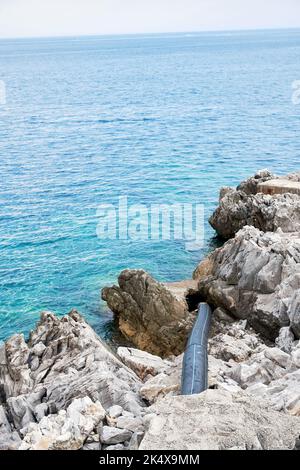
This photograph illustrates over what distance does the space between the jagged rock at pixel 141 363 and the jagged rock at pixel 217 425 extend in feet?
23.9

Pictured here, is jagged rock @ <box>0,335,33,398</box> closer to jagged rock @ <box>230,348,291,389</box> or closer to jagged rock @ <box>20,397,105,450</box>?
jagged rock @ <box>20,397,105,450</box>

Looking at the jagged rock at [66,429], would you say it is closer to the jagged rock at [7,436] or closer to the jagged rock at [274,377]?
the jagged rock at [7,436]

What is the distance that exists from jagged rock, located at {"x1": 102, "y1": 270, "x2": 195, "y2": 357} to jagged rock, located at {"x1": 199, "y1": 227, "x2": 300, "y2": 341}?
2.27 metres

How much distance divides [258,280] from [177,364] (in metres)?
9.15

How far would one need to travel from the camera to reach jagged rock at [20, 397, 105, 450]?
1534cm

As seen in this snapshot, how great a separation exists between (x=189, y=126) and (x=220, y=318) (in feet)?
221

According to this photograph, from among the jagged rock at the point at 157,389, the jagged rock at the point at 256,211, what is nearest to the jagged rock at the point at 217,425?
the jagged rock at the point at 157,389

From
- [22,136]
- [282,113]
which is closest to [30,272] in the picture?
Answer: [22,136]

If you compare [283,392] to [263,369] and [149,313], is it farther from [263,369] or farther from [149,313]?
[149,313]

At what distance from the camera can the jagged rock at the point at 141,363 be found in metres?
23.5

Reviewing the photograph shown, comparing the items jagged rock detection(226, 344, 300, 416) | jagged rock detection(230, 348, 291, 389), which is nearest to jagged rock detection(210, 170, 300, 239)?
jagged rock detection(226, 344, 300, 416)

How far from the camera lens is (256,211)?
42.2 meters

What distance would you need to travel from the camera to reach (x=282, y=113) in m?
105

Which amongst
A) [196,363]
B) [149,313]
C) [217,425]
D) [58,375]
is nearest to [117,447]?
[217,425]
